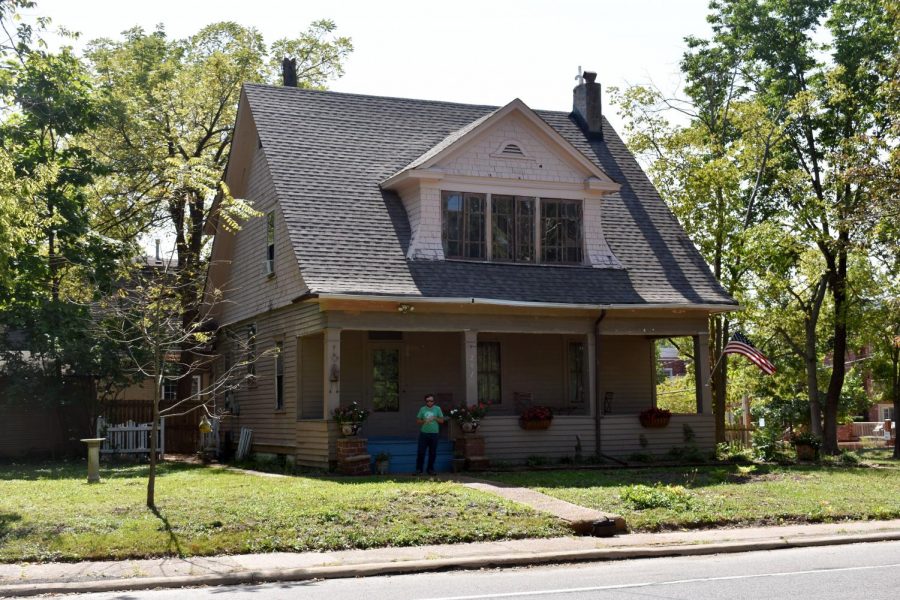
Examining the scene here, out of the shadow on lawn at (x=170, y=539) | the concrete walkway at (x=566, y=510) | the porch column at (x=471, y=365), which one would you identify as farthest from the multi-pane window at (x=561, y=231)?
the shadow on lawn at (x=170, y=539)

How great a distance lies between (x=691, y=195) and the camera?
2902cm

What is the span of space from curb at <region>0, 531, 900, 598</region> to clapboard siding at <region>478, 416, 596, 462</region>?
8.57 metres

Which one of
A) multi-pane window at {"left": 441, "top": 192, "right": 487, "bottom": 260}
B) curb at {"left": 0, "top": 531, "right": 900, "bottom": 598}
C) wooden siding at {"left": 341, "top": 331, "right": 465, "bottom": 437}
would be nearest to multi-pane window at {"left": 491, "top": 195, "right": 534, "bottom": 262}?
multi-pane window at {"left": 441, "top": 192, "right": 487, "bottom": 260}

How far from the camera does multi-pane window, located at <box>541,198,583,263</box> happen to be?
24000mm

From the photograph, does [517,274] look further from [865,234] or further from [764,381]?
[764,381]

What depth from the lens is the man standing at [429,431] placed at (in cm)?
1948

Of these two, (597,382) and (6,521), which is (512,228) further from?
(6,521)

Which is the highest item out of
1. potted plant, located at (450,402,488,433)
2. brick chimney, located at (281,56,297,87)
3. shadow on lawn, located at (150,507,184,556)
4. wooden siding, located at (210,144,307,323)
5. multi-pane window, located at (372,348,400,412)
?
brick chimney, located at (281,56,297,87)

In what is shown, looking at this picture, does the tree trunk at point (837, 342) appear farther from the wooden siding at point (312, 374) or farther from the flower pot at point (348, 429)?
the flower pot at point (348, 429)

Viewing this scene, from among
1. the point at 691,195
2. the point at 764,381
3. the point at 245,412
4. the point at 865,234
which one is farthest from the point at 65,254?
the point at 764,381

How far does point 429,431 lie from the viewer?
1950 centimetres

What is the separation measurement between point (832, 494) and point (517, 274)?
8.78 m

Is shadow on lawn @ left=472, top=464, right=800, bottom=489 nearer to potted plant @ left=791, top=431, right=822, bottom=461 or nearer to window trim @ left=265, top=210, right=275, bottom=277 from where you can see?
potted plant @ left=791, top=431, right=822, bottom=461

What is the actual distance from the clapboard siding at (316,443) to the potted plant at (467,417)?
2.52 meters
